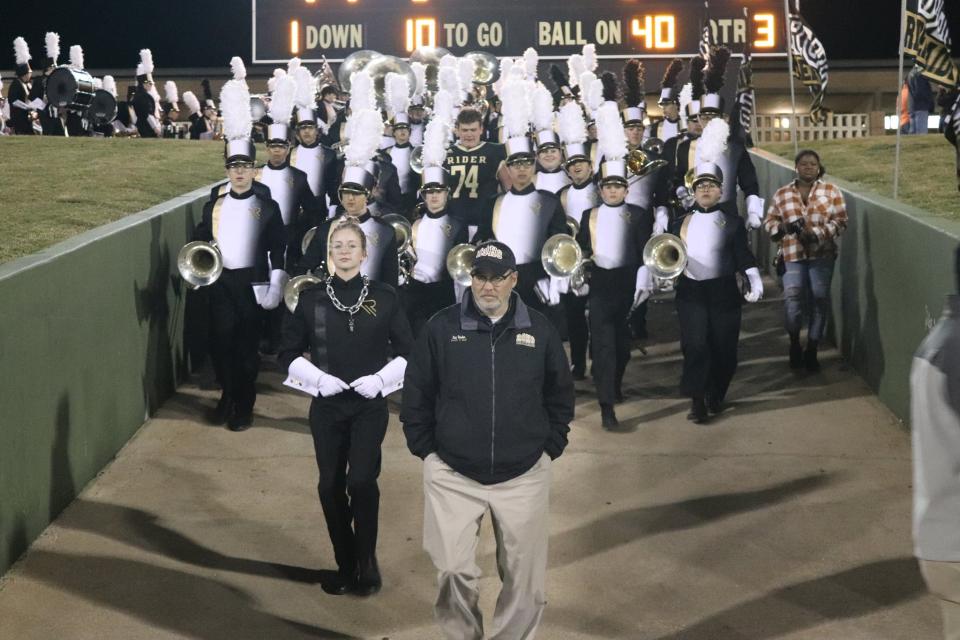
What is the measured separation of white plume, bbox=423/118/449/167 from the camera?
→ 544 inches

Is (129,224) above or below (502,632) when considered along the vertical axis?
above

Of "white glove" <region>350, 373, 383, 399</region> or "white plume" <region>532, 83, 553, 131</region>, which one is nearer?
"white glove" <region>350, 373, 383, 399</region>

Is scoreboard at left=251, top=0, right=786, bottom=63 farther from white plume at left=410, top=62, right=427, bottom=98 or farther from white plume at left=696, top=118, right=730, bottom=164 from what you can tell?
white plume at left=696, top=118, right=730, bottom=164

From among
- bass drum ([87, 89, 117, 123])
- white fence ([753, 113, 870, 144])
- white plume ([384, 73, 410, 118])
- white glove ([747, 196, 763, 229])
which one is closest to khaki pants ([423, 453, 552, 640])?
white glove ([747, 196, 763, 229])

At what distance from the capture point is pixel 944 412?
15.2ft

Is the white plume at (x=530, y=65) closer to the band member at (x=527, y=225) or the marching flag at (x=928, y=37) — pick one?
the marching flag at (x=928, y=37)

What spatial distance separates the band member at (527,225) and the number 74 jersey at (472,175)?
1.55 metres

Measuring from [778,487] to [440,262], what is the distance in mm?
3907

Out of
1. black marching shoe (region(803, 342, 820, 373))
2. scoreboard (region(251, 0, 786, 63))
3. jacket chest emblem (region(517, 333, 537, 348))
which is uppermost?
scoreboard (region(251, 0, 786, 63))

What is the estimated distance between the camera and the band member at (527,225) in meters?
12.4

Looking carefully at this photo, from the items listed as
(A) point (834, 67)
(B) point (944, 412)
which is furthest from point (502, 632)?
(A) point (834, 67)

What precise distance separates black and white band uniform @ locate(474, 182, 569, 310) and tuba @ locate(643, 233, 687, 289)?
Answer: 0.91m

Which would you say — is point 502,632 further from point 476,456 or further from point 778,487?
point 778,487

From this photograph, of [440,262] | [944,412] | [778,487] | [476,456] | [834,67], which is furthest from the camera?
[834,67]
